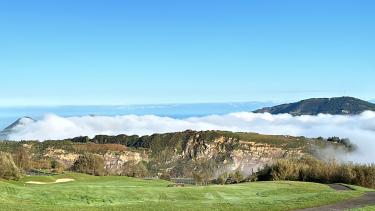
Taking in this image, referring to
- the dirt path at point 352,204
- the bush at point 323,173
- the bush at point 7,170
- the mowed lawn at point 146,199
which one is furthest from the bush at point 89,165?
the dirt path at point 352,204

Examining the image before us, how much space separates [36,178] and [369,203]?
3971 cm

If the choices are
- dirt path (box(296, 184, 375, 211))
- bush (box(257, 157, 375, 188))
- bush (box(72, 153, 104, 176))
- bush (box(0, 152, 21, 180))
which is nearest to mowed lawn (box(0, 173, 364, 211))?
dirt path (box(296, 184, 375, 211))

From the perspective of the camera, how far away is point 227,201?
3450 centimetres

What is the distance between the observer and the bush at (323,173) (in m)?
63.6

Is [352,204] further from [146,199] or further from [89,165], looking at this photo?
[89,165]

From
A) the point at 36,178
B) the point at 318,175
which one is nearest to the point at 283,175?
the point at 318,175

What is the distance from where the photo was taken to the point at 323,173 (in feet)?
231

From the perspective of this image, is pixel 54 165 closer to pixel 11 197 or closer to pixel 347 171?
pixel 347 171

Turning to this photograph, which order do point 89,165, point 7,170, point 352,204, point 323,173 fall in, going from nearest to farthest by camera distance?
point 352,204, point 7,170, point 323,173, point 89,165

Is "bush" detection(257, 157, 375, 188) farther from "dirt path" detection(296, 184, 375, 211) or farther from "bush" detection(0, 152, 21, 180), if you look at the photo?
"bush" detection(0, 152, 21, 180)

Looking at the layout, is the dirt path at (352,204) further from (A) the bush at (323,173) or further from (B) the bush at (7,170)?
(B) the bush at (7,170)

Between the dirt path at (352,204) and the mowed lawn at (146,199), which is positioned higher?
the mowed lawn at (146,199)

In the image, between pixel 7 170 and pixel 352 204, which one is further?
pixel 7 170

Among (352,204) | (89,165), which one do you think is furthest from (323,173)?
(89,165)
